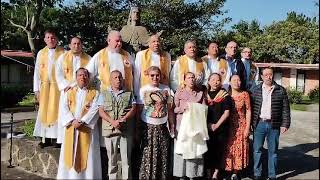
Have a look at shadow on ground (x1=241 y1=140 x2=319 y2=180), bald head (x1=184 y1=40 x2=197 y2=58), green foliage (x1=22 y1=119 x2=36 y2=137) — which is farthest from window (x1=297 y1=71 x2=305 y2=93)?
bald head (x1=184 y1=40 x2=197 y2=58)

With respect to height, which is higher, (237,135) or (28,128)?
(237,135)

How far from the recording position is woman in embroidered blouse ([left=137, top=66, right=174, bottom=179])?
5.73 m

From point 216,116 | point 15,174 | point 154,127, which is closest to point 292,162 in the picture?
point 216,116

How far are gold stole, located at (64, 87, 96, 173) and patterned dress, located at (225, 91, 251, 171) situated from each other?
1844mm

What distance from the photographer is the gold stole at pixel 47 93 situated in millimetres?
6527

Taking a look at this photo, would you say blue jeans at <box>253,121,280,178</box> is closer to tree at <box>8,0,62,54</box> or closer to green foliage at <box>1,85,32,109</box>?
green foliage at <box>1,85,32,109</box>

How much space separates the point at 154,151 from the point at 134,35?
1916mm

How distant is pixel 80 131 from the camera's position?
568 cm

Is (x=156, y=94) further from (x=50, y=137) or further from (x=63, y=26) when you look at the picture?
(x=63, y=26)

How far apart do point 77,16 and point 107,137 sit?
1697cm

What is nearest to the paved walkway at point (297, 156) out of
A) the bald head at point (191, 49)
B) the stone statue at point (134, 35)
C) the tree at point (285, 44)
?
the bald head at point (191, 49)

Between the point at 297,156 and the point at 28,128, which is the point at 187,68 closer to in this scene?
the point at 28,128

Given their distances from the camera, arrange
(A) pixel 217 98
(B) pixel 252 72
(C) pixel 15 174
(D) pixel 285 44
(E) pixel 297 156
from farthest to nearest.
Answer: (D) pixel 285 44 → (E) pixel 297 156 → (B) pixel 252 72 → (C) pixel 15 174 → (A) pixel 217 98

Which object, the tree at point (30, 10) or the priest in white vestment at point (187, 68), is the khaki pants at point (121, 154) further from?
the tree at point (30, 10)
